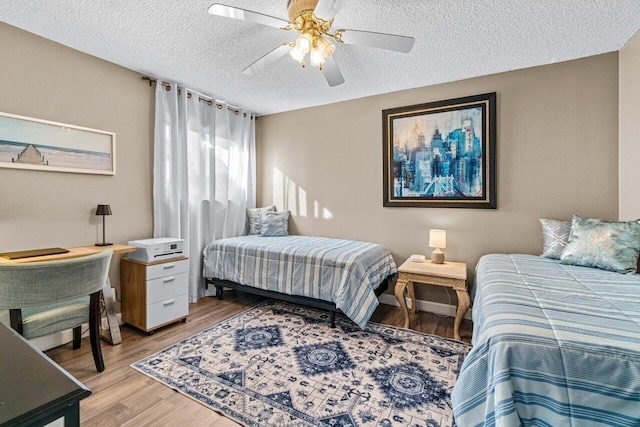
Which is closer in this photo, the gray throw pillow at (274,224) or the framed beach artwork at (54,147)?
the framed beach artwork at (54,147)

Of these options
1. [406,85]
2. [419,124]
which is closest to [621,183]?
[419,124]

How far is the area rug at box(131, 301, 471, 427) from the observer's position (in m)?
1.73

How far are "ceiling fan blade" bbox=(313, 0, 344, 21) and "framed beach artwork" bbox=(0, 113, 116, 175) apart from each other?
2.38 m

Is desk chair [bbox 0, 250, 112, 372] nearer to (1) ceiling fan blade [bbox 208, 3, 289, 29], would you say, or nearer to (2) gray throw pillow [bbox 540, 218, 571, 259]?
(1) ceiling fan blade [bbox 208, 3, 289, 29]

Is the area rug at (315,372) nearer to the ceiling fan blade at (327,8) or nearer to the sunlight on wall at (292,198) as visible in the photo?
the sunlight on wall at (292,198)

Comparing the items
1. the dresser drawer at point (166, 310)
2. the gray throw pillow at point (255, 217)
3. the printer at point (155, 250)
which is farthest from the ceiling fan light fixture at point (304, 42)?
the gray throw pillow at point (255, 217)

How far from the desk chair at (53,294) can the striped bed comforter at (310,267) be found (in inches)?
57.3

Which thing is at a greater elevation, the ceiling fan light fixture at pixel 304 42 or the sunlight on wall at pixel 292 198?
the ceiling fan light fixture at pixel 304 42

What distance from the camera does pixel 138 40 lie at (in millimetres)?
2420

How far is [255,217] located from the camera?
4.31 m

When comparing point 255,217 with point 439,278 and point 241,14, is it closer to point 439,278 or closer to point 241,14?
point 439,278

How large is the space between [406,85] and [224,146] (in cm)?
249

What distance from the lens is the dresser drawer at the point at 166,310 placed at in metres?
2.70

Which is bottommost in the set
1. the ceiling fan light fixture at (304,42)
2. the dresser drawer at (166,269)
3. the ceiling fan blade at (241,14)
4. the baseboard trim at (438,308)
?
the baseboard trim at (438,308)
